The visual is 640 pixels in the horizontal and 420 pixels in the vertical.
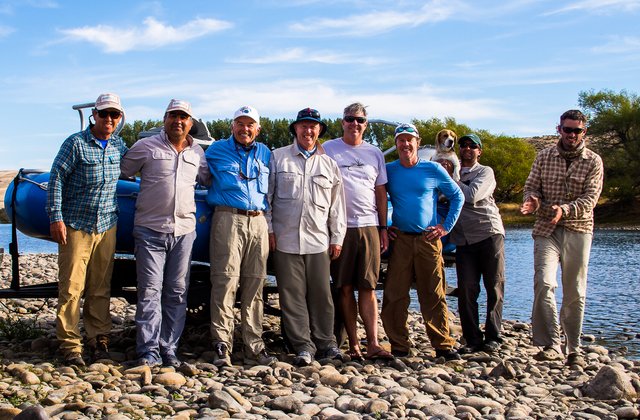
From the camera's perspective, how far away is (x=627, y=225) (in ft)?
157

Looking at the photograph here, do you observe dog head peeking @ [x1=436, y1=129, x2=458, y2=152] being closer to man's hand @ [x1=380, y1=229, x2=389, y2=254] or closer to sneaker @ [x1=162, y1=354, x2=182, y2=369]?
man's hand @ [x1=380, y1=229, x2=389, y2=254]

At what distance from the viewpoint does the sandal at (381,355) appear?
6.39 meters

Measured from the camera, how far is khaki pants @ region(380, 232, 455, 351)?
21.0ft

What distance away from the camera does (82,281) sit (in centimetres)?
587

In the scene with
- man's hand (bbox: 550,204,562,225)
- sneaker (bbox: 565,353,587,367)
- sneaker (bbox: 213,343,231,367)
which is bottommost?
sneaker (bbox: 565,353,587,367)

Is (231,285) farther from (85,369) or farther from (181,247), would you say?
(85,369)

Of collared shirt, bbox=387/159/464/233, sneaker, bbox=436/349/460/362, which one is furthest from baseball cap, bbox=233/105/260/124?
sneaker, bbox=436/349/460/362

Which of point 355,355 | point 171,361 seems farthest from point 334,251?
point 171,361

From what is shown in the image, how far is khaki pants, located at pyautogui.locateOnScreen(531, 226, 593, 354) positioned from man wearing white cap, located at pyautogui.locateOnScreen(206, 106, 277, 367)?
8.36 feet

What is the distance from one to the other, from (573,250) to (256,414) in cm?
353

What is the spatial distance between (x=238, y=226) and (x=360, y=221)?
1.06 meters

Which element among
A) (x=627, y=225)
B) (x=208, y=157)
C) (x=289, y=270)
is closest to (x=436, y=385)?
(x=289, y=270)

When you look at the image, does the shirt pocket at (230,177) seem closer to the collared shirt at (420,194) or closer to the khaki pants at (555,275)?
the collared shirt at (420,194)

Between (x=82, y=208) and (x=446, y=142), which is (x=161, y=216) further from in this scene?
(x=446, y=142)
